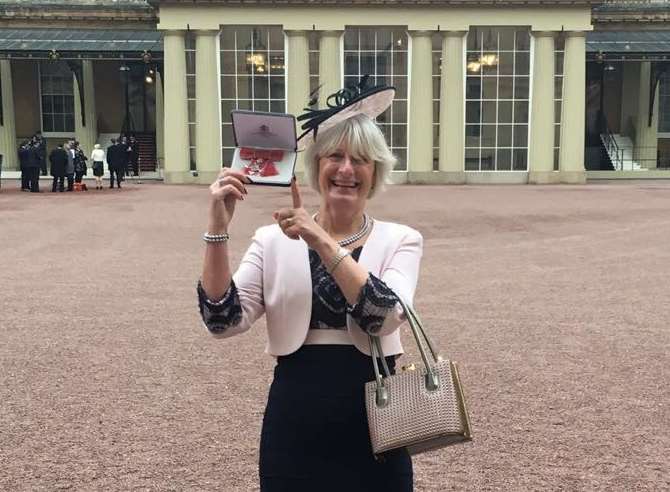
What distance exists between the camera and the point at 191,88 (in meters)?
33.7

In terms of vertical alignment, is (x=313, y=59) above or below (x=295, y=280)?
above

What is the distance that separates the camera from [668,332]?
7.09 meters

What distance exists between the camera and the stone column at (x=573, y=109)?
33.6 m

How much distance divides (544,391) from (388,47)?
98.9ft

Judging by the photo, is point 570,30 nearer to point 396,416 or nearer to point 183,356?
point 183,356

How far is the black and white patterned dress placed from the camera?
2.20 metres

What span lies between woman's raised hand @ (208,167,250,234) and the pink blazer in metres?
0.19

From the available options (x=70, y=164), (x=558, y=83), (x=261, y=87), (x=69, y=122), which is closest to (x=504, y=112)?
(x=558, y=83)

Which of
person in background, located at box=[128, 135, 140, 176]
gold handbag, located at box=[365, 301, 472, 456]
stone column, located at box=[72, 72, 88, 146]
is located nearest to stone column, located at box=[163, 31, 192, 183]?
person in background, located at box=[128, 135, 140, 176]

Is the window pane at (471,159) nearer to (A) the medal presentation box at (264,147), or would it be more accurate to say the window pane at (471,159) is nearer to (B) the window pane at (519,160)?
(B) the window pane at (519,160)

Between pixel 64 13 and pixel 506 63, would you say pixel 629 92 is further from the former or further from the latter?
pixel 64 13

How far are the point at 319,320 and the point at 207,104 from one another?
32051mm

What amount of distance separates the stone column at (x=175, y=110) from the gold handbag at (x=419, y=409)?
32548mm

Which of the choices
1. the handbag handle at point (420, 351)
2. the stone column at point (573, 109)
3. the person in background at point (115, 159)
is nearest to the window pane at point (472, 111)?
the stone column at point (573, 109)
